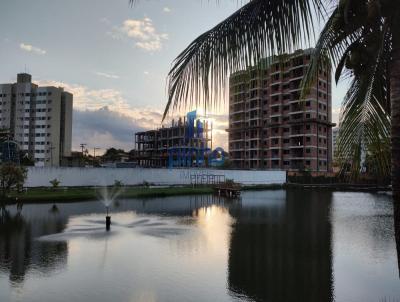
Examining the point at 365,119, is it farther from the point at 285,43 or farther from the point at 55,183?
the point at 55,183

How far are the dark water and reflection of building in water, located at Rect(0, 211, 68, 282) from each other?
45 mm

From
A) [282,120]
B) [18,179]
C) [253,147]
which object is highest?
[282,120]

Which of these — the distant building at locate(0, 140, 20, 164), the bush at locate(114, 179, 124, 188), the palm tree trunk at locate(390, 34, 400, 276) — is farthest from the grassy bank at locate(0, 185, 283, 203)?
the palm tree trunk at locate(390, 34, 400, 276)

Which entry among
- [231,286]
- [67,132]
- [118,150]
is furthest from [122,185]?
[118,150]

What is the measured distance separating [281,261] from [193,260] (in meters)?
3.98

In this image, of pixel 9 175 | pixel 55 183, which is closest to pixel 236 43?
pixel 9 175

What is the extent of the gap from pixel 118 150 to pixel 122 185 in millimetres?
109277

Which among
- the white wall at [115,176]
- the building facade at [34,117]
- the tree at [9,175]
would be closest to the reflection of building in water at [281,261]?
the tree at [9,175]

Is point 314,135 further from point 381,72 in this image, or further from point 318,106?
point 381,72

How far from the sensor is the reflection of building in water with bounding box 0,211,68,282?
13.9m

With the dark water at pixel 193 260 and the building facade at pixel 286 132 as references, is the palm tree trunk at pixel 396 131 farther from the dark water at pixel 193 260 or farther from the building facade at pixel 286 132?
the building facade at pixel 286 132

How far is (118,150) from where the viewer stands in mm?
162500

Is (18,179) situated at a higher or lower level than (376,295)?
higher

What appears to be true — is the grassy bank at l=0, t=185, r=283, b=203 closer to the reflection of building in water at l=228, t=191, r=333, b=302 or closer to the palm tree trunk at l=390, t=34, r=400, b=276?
the reflection of building in water at l=228, t=191, r=333, b=302
